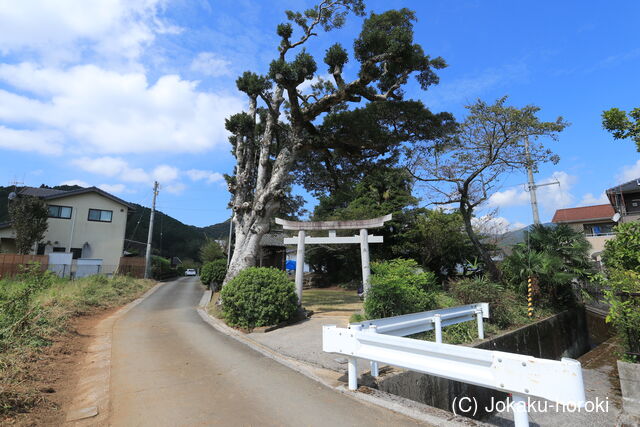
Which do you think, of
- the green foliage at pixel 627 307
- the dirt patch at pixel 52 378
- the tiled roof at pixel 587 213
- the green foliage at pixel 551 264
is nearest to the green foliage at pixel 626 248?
the green foliage at pixel 627 307

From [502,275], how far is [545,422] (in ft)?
24.2

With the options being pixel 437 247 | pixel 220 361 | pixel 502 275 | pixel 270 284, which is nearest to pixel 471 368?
pixel 220 361

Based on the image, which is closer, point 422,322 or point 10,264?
point 422,322

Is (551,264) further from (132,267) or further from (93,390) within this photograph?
(132,267)

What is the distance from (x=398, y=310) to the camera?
24.6 feet

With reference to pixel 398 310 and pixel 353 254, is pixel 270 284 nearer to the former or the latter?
pixel 398 310

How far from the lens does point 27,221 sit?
71.1ft

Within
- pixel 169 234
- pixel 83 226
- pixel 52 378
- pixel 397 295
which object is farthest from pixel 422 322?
pixel 169 234

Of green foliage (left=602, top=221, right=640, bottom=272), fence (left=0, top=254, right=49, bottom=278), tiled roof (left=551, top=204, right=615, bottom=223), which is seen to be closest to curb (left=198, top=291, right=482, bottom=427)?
green foliage (left=602, top=221, right=640, bottom=272)

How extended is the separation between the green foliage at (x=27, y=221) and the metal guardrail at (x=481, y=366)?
26.5 meters

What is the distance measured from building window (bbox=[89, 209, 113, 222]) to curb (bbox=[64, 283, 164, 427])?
79.7 feet

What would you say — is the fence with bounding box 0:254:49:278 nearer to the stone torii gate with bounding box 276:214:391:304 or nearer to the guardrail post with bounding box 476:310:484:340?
the stone torii gate with bounding box 276:214:391:304

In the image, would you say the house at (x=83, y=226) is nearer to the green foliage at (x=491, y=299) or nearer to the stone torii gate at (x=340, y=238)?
the stone torii gate at (x=340, y=238)

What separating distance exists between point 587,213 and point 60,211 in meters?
49.4
